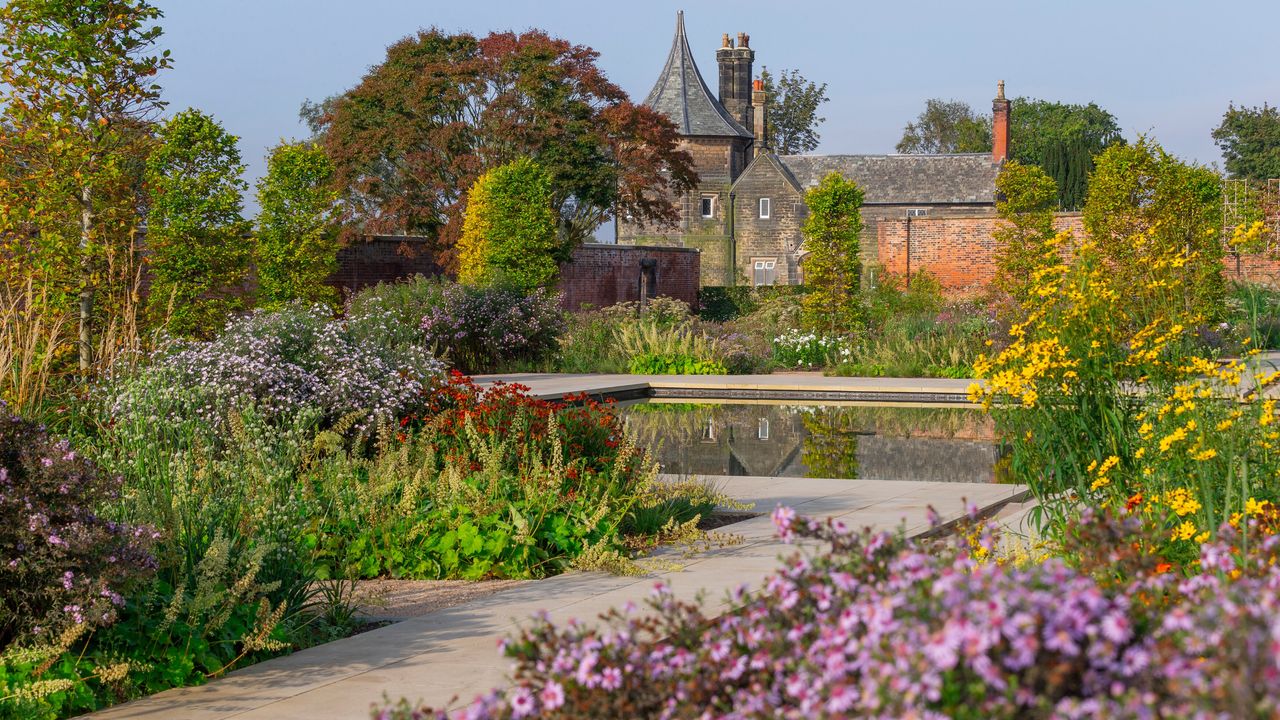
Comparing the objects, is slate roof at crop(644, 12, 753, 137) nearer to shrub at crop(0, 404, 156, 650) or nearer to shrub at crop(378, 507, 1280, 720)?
shrub at crop(0, 404, 156, 650)

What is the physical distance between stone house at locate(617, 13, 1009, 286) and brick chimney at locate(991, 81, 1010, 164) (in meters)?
0.04

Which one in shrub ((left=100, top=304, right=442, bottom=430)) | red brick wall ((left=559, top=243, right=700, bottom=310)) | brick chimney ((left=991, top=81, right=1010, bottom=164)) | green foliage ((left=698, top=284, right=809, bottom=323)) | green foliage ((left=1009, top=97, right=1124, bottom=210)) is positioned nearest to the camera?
shrub ((left=100, top=304, right=442, bottom=430))

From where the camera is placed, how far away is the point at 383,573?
6078 mm

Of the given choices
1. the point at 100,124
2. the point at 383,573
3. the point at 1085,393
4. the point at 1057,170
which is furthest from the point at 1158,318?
the point at 1057,170

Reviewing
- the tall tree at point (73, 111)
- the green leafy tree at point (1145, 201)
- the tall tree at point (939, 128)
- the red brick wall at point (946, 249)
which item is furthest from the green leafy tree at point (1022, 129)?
the tall tree at point (73, 111)

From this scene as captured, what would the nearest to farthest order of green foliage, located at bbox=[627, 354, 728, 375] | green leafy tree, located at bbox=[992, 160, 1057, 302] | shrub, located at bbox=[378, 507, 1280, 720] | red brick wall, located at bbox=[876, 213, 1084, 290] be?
shrub, located at bbox=[378, 507, 1280, 720] < green foliage, located at bbox=[627, 354, 728, 375] < green leafy tree, located at bbox=[992, 160, 1057, 302] < red brick wall, located at bbox=[876, 213, 1084, 290]

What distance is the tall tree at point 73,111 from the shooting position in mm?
11000

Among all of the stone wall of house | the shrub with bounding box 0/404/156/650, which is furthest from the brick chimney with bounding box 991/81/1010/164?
the shrub with bounding box 0/404/156/650

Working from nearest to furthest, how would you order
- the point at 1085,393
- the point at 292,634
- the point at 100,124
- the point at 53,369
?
1. the point at 292,634
2. the point at 1085,393
3. the point at 53,369
4. the point at 100,124

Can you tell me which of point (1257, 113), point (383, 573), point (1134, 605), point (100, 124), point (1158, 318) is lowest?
point (383, 573)

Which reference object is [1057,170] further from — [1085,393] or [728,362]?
[1085,393]

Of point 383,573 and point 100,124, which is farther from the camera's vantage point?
point 100,124

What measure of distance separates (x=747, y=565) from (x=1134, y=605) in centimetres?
393

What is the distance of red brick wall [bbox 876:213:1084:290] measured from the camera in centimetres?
3675
